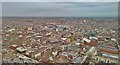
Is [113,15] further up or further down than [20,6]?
further down

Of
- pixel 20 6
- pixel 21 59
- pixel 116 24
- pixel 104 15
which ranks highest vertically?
pixel 20 6

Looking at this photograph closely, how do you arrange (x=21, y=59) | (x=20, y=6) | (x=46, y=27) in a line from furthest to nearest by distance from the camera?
1. (x=46, y=27)
2. (x=20, y=6)
3. (x=21, y=59)

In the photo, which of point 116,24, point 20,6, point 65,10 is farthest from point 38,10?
point 116,24

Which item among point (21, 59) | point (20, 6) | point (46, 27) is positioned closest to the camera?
point (21, 59)

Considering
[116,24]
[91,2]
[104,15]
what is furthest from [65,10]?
[116,24]

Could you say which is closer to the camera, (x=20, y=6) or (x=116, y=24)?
(x=20, y=6)

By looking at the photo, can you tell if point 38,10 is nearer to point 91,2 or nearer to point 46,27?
point 46,27
